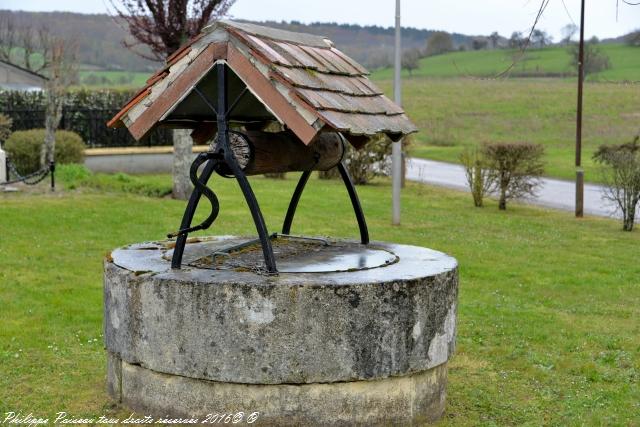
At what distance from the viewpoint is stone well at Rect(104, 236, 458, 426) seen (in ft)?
17.6

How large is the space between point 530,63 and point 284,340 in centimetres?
7306

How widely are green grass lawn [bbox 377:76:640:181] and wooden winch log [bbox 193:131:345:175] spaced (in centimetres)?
2153

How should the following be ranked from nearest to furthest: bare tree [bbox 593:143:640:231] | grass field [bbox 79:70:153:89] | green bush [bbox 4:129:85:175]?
bare tree [bbox 593:143:640:231] < green bush [bbox 4:129:85:175] < grass field [bbox 79:70:153:89]

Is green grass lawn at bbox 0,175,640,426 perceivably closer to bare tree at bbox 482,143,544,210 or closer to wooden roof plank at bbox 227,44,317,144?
bare tree at bbox 482,143,544,210

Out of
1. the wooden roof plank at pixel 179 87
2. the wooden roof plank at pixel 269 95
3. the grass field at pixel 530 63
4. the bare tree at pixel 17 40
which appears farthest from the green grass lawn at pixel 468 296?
the grass field at pixel 530 63

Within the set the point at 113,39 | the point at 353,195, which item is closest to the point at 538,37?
the point at 353,195

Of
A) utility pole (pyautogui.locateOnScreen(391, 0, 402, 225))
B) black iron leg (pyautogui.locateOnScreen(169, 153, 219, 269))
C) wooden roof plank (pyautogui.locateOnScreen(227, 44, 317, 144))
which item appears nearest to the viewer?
wooden roof plank (pyautogui.locateOnScreen(227, 44, 317, 144))

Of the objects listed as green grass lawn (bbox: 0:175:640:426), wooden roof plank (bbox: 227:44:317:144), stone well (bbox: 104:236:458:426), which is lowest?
green grass lawn (bbox: 0:175:640:426)

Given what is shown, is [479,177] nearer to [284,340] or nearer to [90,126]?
[90,126]

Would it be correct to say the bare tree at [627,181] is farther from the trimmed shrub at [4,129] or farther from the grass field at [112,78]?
the grass field at [112,78]

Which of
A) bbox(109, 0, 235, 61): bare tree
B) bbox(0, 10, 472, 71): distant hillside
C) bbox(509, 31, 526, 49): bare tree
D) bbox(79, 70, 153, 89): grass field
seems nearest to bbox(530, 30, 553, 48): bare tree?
bbox(509, 31, 526, 49): bare tree

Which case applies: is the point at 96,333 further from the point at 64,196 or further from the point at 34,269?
the point at 64,196

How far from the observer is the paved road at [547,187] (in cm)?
1969

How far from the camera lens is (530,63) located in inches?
2965
